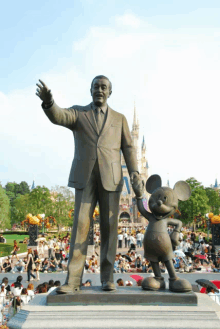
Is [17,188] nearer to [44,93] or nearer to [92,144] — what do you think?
[92,144]

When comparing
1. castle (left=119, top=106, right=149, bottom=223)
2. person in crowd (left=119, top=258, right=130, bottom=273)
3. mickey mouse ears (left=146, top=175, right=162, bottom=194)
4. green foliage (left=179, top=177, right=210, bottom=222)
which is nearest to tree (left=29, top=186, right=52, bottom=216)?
green foliage (left=179, top=177, right=210, bottom=222)

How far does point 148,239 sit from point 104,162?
1.26m

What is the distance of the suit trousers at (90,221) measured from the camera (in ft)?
15.7

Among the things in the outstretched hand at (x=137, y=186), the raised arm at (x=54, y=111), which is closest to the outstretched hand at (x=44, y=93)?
the raised arm at (x=54, y=111)

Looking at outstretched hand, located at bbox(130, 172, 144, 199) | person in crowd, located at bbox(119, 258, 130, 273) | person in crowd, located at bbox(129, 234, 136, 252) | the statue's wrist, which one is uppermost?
the statue's wrist


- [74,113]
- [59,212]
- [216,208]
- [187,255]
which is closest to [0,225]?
[59,212]

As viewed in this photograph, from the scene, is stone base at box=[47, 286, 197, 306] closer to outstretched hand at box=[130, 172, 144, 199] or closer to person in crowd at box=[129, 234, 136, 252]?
outstretched hand at box=[130, 172, 144, 199]

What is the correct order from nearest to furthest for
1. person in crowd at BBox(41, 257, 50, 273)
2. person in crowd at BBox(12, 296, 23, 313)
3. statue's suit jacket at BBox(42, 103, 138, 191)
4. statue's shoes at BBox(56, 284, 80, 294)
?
statue's shoes at BBox(56, 284, 80, 294)
statue's suit jacket at BBox(42, 103, 138, 191)
person in crowd at BBox(12, 296, 23, 313)
person in crowd at BBox(41, 257, 50, 273)

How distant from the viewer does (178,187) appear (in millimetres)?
5395

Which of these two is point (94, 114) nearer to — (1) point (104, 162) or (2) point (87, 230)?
(1) point (104, 162)

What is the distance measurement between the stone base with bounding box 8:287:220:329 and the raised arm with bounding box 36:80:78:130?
8.14ft

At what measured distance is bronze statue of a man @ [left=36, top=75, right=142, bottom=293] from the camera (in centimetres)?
481

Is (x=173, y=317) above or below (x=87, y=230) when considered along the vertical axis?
below

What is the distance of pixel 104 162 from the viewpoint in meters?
5.01
